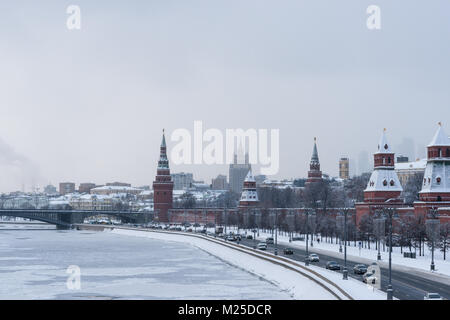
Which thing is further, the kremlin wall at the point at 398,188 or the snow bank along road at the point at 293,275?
the kremlin wall at the point at 398,188

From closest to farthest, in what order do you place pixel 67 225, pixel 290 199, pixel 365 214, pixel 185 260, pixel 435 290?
pixel 435 290 → pixel 185 260 → pixel 365 214 → pixel 67 225 → pixel 290 199

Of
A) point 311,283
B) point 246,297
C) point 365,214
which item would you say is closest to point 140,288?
point 246,297

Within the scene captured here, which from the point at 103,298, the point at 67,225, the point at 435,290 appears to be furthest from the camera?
the point at 67,225

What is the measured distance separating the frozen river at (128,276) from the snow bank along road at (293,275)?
37.2 inches

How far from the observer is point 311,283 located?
42.8 meters

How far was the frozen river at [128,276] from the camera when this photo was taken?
43444mm

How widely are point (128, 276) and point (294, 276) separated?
13054 millimetres

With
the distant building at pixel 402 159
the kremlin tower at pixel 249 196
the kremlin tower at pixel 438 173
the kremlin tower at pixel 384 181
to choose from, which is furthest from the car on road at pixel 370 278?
the distant building at pixel 402 159

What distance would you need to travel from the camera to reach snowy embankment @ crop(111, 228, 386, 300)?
3650cm

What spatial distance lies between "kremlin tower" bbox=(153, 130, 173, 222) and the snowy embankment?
66.1m

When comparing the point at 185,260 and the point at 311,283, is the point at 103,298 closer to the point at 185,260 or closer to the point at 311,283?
the point at 311,283

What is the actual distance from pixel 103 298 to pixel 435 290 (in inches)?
721

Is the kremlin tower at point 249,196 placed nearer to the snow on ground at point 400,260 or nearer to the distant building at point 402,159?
the snow on ground at point 400,260

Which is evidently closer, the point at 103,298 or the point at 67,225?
the point at 103,298
